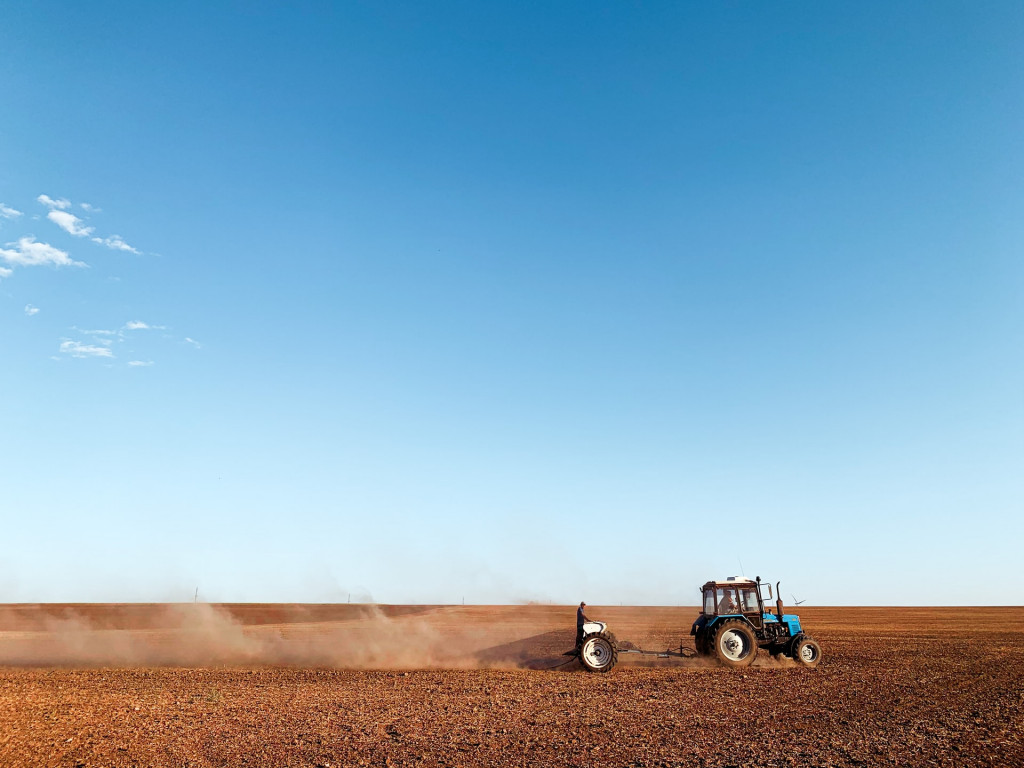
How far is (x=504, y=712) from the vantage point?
1553cm

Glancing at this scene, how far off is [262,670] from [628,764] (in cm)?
1713

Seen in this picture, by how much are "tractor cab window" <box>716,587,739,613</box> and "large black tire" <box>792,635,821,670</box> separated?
2285mm

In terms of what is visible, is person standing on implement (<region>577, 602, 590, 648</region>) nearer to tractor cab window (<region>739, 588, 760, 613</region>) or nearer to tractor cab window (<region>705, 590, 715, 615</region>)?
tractor cab window (<region>705, 590, 715, 615</region>)

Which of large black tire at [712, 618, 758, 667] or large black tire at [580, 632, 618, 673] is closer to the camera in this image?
large black tire at [580, 632, 618, 673]

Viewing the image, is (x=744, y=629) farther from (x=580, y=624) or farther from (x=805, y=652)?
(x=580, y=624)

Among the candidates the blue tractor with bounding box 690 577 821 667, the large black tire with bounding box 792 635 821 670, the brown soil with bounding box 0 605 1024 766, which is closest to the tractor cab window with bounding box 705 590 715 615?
the blue tractor with bounding box 690 577 821 667

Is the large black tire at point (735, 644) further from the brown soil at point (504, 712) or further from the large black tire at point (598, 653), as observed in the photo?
the large black tire at point (598, 653)

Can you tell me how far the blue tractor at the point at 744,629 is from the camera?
888 inches

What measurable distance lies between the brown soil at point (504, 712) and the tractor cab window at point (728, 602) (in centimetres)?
202

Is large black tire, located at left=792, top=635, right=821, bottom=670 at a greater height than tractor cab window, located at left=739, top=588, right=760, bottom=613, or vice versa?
tractor cab window, located at left=739, top=588, right=760, bottom=613

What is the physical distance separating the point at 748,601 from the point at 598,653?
5.77 metres

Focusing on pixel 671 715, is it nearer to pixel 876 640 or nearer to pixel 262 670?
pixel 262 670

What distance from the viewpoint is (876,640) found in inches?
1475

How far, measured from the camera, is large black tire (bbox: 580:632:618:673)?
2203 cm
